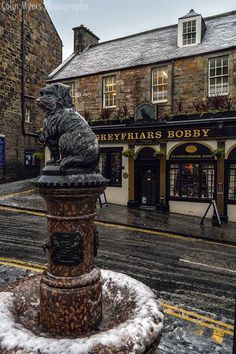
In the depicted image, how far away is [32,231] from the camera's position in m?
11.0

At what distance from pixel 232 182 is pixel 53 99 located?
1328cm

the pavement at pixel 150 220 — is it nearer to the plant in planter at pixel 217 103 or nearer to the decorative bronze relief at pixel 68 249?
the plant in planter at pixel 217 103

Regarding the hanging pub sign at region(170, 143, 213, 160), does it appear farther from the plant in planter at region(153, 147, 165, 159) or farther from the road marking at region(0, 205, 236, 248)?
the road marking at region(0, 205, 236, 248)

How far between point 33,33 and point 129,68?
11361mm

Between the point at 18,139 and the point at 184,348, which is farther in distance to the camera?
the point at 18,139

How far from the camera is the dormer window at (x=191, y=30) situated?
58.5ft

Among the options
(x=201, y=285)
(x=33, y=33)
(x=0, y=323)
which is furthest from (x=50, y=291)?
(x=33, y=33)

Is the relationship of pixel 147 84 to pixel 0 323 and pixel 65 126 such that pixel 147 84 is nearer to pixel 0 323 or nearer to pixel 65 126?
pixel 65 126

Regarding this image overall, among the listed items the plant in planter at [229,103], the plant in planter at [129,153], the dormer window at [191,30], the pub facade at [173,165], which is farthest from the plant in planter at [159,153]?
the dormer window at [191,30]

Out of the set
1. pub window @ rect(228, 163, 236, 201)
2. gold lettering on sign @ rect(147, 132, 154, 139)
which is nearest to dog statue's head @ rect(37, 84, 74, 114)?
pub window @ rect(228, 163, 236, 201)

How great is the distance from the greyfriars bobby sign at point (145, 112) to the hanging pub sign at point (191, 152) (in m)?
2.68

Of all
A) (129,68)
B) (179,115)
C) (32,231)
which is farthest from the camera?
(129,68)

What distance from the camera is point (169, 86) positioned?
57.8 ft

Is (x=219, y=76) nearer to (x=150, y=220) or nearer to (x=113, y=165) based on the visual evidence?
(x=113, y=165)
